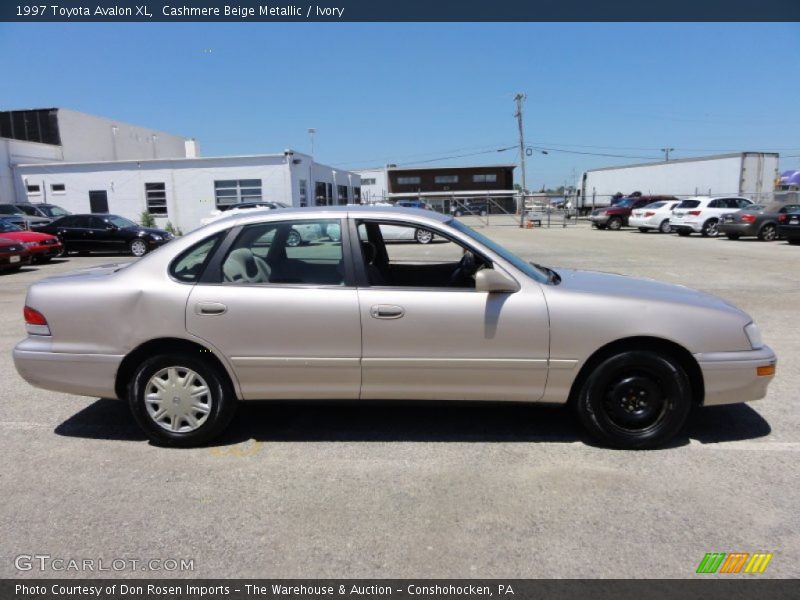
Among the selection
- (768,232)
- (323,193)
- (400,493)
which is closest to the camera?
(400,493)

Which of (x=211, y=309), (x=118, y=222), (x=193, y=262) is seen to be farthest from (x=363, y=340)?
(x=118, y=222)

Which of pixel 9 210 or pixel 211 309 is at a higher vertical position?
pixel 9 210

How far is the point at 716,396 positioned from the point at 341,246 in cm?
269

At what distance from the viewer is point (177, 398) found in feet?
12.6

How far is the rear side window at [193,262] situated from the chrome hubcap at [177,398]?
628 mm

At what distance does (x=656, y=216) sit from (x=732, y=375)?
25.2 metres

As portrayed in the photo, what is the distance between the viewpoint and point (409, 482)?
3.42m

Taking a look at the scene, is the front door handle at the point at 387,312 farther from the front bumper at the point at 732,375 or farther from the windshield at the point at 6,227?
the windshield at the point at 6,227

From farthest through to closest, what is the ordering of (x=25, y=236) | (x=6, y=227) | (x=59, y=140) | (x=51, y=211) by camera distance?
(x=59, y=140) < (x=51, y=211) < (x=6, y=227) < (x=25, y=236)

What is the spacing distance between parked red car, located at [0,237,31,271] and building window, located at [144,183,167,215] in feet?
50.0

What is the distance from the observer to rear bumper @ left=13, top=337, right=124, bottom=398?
12.6 feet

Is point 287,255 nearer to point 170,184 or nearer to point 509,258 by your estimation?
point 509,258
